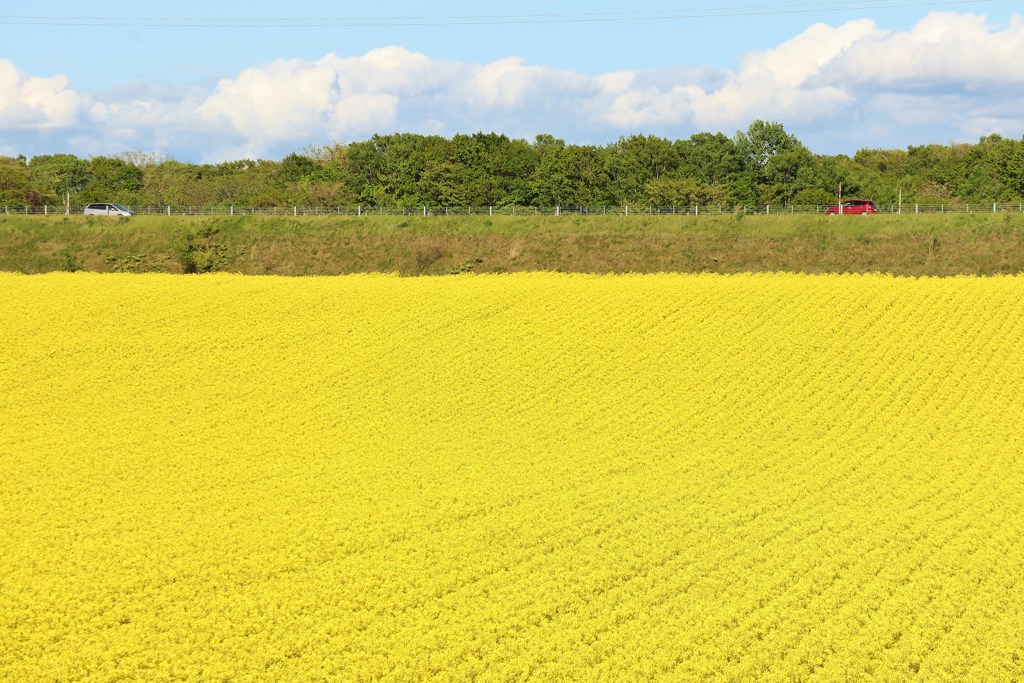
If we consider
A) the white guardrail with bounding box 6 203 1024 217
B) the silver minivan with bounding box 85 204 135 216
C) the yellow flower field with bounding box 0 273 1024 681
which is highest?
the silver minivan with bounding box 85 204 135 216

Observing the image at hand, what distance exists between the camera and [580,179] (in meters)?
105

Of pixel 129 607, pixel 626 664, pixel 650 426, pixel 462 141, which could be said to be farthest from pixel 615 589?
pixel 462 141

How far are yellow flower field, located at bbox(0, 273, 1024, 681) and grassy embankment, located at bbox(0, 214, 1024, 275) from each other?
1935cm

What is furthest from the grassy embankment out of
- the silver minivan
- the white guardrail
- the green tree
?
the green tree

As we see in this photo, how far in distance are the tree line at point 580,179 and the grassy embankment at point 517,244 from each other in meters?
22.8

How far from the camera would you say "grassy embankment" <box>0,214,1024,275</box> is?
64.6 m

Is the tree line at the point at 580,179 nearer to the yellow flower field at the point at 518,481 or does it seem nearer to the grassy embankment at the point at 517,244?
the grassy embankment at the point at 517,244

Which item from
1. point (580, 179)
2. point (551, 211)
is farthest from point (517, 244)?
point (580, 179)

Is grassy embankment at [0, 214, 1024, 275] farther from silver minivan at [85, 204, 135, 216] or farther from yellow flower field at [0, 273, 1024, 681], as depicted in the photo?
yellow flower field at [0, 273, 1024, 681]

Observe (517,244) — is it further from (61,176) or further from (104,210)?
(61,176)

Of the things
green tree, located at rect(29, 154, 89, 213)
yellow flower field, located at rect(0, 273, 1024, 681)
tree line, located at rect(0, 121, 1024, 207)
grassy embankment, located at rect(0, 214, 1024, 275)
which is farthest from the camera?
green tree, located at rect(29, 154, 89, 213)

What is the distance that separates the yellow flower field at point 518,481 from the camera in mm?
15734

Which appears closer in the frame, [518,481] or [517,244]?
[518,481]

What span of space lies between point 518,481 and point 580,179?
82945 millimetres
